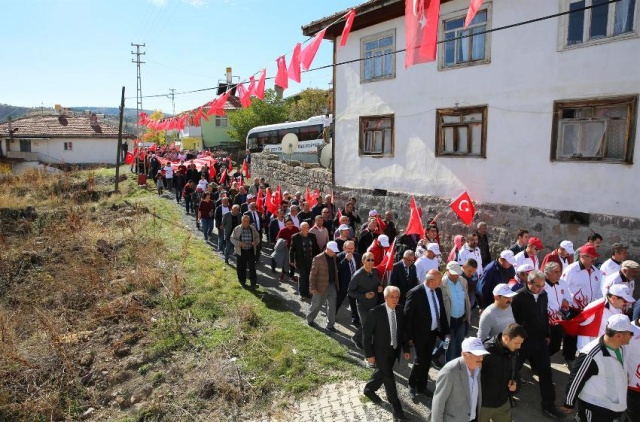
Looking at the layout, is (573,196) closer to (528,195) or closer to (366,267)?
(528,195)

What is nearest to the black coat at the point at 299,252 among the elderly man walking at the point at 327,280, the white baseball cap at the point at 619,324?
the elderly man walking at the point at 327,280

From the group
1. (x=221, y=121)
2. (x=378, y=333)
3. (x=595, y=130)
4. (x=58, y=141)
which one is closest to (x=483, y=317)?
(x=378, y=333)

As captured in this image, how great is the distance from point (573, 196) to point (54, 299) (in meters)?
12.8

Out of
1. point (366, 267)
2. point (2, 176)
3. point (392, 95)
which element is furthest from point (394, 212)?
point (2, 176)

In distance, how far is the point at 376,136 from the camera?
583 inches

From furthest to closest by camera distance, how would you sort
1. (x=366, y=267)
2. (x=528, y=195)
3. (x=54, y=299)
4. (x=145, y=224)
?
(x=145, y=224) → (x=54, y=299) → (x=528, y=195) → (x=366, y=267)

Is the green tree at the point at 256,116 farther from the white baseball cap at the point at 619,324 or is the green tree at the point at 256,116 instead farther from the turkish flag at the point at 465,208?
the white baseball cap at the point at 619,324

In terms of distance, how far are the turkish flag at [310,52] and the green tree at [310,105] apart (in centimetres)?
3324

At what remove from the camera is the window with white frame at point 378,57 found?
45.5ft

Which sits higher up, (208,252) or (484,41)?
(484,41)

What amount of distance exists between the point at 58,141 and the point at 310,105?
2412 cm

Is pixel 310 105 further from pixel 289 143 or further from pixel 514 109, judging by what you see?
pixel 514 109

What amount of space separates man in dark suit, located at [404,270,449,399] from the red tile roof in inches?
1799

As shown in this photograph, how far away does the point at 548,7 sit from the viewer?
10055 millimetres
